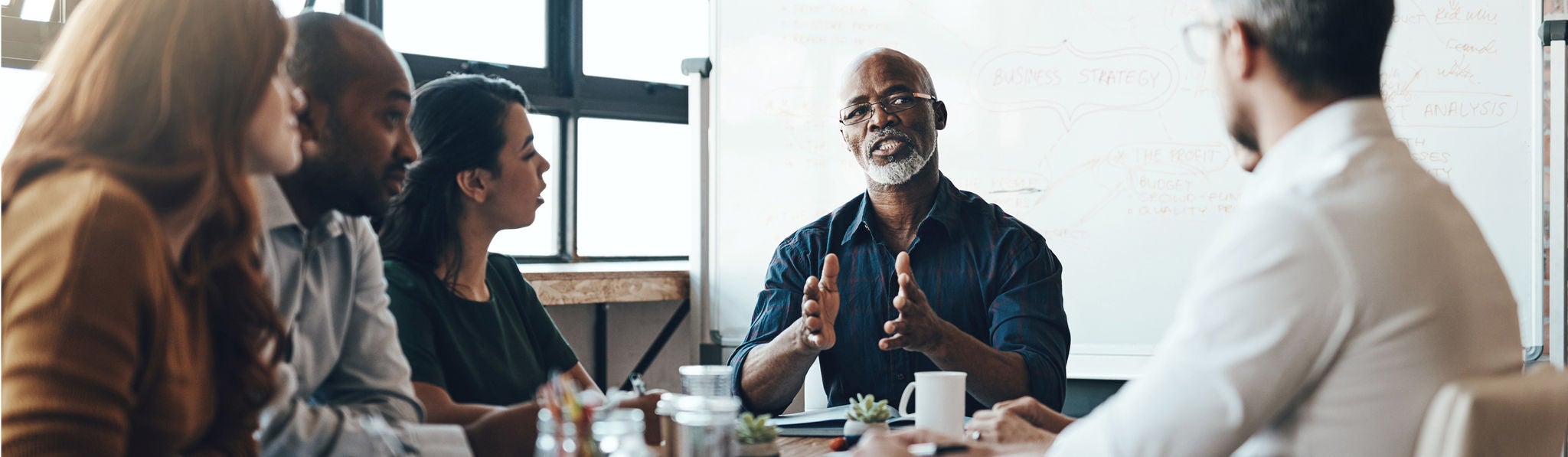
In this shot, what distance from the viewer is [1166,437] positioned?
107cm

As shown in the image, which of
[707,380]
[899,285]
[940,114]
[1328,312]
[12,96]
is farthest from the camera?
[12,96]

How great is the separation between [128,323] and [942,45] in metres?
2.78

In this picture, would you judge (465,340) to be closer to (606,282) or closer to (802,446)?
(802,446)

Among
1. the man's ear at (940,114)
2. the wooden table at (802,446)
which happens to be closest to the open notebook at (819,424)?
the wooden table at (802,446)

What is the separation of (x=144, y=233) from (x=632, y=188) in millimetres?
3308

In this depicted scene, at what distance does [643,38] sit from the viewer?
165 inches

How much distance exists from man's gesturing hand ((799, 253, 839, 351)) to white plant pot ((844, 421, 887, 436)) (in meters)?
0.39

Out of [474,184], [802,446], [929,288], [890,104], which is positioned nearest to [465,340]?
[474,184]

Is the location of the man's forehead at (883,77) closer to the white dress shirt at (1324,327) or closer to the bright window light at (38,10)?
the white dress shirt at (1324,327)

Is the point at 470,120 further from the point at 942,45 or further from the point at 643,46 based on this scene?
the point at 643,46

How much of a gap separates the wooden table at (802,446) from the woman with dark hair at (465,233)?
405 mm

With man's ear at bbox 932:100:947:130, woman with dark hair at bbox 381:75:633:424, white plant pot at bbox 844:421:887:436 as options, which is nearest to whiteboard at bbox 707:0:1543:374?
man's ear at bbox 932:100:947:130

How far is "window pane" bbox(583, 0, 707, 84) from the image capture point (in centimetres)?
410

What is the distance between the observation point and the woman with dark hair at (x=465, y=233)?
1.83 metres
